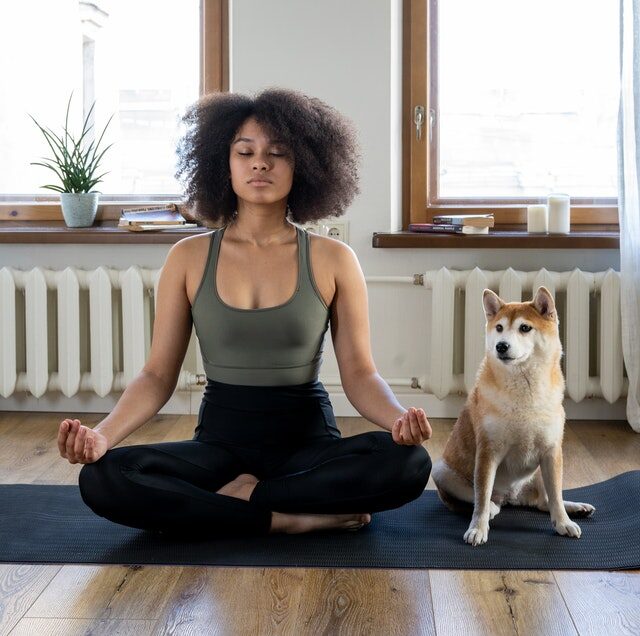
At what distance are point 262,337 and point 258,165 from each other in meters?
0.39

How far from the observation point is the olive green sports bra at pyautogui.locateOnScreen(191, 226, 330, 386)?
2.25 meters

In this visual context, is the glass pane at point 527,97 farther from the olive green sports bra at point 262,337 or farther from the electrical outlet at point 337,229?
the olive green sports bra at point 262,337

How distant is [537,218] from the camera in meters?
3.45

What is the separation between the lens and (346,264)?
2.34 metres

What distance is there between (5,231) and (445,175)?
159cm

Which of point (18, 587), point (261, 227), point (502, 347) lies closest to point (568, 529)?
point (502, 347)

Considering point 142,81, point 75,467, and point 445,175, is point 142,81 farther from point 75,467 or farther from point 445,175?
point 75,467

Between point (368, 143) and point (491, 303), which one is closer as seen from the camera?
point (491, 303)

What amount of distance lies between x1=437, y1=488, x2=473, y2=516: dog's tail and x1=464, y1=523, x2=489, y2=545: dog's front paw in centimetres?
19

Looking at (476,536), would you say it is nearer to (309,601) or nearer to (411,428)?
(411,428)

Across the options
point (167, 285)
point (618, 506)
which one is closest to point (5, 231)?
point (167, 285)

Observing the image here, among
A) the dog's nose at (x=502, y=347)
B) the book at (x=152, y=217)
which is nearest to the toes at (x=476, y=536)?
the dog's nose at (x=502, y=347)

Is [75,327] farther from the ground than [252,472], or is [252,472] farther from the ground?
[75,327]

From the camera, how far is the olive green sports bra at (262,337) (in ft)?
7.37
